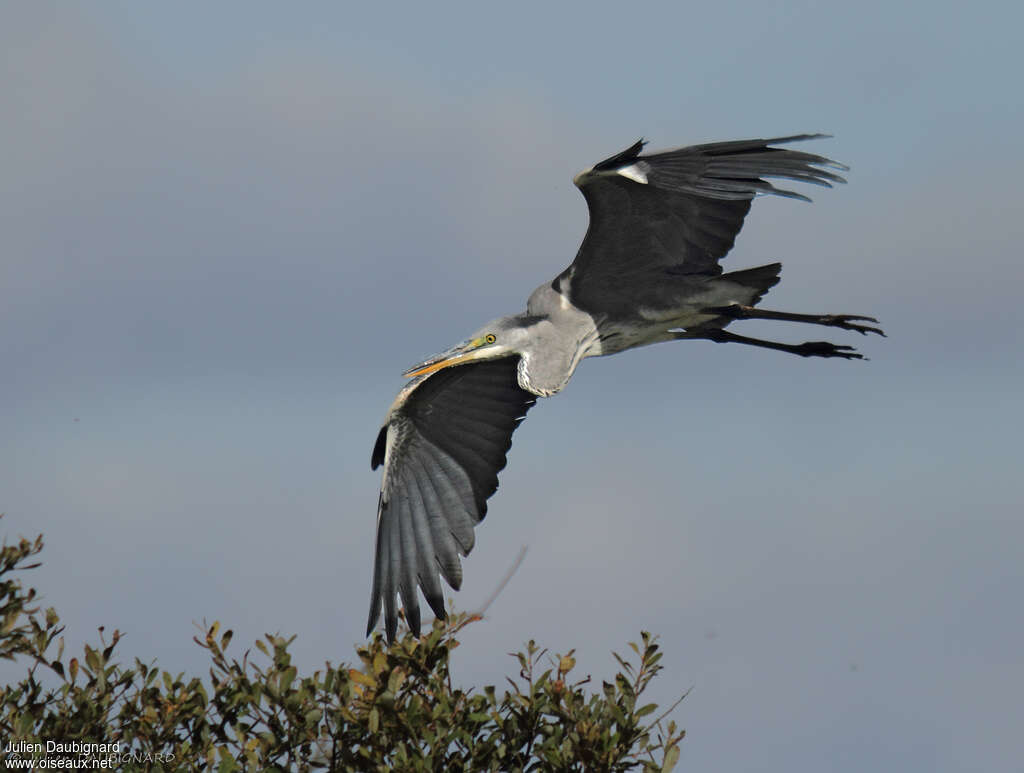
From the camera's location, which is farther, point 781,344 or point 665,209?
point 781,344

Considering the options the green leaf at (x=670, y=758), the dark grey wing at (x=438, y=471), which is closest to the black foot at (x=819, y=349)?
the dark grey wing at (x=438, y=471)

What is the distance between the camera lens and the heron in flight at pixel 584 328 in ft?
24.3

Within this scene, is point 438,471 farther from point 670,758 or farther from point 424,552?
point 670,758

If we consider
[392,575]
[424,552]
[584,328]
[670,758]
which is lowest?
[670,758]

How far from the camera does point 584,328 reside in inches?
337

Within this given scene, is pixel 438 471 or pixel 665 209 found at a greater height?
pixel 665 209

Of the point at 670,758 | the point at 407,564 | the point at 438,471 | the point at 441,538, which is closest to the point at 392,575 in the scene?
the point at 407,564

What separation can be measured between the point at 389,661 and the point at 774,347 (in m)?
4.69

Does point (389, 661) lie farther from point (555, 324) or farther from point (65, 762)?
point (555, 324)

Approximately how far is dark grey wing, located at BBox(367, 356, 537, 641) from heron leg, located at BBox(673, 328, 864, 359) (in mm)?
1538

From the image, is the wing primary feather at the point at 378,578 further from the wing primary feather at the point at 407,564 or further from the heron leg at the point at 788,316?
the heron leg at the point at 788,316

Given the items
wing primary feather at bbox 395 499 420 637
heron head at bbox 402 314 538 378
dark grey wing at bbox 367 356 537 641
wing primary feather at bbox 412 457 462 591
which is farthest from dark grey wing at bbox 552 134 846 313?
wing primary feather at bbox 395 499 420 637

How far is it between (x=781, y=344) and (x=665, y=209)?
5.91ft

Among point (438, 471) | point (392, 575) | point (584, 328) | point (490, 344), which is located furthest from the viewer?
point (438, 471)
